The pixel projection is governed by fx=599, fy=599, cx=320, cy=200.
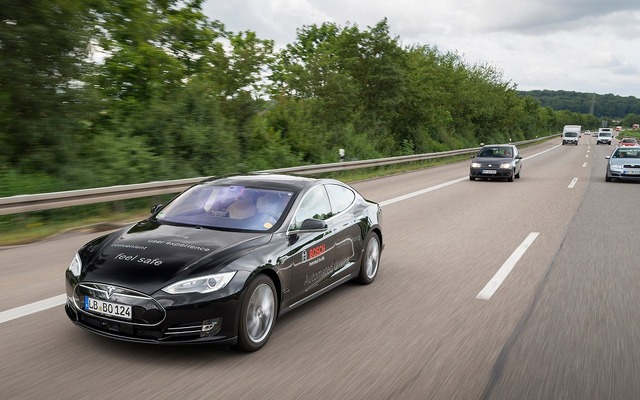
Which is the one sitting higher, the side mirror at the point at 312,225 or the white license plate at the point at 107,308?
the side mirror at the point at 312,225

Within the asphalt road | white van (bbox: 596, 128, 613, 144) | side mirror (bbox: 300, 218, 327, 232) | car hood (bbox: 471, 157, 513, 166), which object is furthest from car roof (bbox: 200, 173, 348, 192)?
white van (bbox: 596, 128, 613, 144)

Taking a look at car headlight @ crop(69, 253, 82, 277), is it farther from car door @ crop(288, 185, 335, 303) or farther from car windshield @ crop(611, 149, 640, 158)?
car windshield @ crop(611, 149, 640, 158)

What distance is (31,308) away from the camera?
565 cm

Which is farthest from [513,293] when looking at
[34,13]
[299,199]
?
[34,13]

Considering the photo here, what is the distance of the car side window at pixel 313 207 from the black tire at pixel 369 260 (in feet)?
2.84

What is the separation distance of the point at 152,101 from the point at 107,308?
13.7 metres

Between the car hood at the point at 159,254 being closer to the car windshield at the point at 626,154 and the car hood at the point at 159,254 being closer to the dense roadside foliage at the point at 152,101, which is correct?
the dense roadside foliage at the point at 152,101

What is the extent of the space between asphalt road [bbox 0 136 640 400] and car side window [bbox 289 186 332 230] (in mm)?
905

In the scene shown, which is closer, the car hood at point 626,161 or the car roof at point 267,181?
the car roof at point 267,181

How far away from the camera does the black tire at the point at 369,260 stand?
6.91 metres

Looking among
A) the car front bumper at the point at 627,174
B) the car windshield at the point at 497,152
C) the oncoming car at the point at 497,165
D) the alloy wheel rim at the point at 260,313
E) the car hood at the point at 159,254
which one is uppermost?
Result: the car hood at the point at 159,254

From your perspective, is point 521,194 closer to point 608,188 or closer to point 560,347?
point 608,188

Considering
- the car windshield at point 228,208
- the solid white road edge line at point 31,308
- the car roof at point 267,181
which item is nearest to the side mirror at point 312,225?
the car windshield at point 228,208

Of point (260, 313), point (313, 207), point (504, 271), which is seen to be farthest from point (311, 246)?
point (504, 271)
